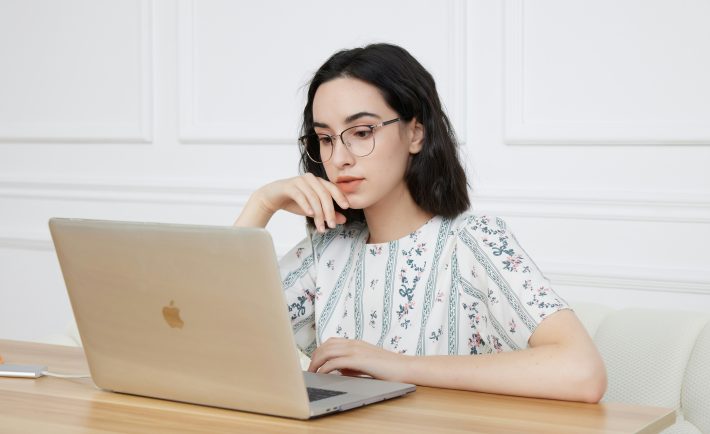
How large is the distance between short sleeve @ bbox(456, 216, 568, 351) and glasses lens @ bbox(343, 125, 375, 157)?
0.75 ft

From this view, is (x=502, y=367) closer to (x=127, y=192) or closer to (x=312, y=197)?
(x=312, y=197)

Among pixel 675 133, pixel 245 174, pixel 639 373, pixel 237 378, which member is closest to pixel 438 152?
pixel 639 373

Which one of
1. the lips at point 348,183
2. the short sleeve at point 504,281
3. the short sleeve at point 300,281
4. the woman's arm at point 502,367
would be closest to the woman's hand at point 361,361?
the woman's arm at point 502,367

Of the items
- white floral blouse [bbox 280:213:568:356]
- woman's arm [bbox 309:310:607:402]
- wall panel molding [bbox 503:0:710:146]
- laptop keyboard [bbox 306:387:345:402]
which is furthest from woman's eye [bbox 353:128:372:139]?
wall panel molding [bbox 503:0:710:146]

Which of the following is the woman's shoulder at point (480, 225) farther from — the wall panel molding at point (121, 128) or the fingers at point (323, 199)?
the wall panel molding at point (121, 128)

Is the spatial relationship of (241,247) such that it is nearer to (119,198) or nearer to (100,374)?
(100,374)

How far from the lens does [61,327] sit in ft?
13.0

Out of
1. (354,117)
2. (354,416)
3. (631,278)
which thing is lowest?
(631,278)

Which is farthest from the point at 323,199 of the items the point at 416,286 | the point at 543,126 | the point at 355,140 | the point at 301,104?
the point at 301,104

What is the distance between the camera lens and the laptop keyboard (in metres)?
1.33

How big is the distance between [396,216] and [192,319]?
71 centimetres

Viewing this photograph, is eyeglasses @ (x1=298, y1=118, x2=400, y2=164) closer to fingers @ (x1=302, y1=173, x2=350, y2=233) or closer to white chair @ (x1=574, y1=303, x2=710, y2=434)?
fingers @ (x1=302, y1=173, x2=350, y2=233)

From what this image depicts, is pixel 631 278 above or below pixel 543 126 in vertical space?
below

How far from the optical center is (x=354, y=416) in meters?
1.29
